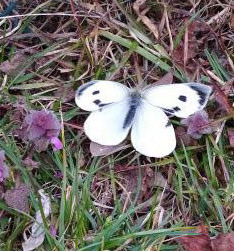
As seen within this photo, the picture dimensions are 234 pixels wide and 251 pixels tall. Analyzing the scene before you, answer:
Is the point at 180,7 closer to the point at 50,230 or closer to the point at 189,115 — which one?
the point at 189,115

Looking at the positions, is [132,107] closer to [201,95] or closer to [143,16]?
[201,95]

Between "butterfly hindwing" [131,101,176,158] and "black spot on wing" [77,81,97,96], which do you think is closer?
"butterfly hindwing" [131,101,176,158]

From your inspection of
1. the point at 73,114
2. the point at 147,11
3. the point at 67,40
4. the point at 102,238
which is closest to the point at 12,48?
the point at 67,40

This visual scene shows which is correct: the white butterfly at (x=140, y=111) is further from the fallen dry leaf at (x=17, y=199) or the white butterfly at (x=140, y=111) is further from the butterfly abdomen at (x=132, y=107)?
the fallen dry leaf at (x=17, y=199)

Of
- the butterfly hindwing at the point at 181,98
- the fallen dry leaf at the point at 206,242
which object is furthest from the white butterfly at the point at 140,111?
the fallen dry leaf at the point at 206,242

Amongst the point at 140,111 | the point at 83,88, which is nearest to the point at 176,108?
the point at 140,111

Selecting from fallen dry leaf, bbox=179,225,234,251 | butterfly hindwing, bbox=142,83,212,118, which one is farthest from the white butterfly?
fallen dry leaf, bbox=179,225,234,251

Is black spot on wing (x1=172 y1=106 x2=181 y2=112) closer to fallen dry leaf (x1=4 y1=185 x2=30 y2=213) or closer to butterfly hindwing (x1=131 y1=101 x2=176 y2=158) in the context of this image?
butterfly hindwing (x1=131 y1=101 x2=176 y2=158)
